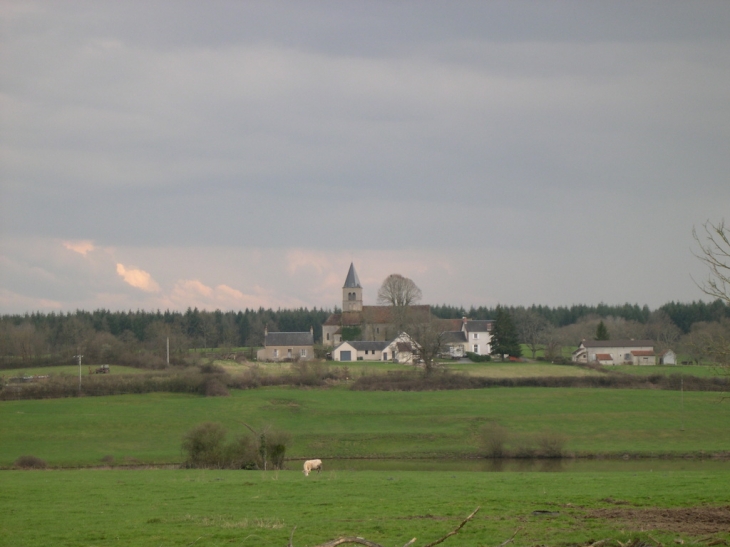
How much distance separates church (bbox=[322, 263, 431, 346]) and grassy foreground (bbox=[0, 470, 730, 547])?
8974 centimetres

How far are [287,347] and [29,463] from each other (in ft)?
230

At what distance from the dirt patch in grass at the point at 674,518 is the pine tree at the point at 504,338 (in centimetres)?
8384

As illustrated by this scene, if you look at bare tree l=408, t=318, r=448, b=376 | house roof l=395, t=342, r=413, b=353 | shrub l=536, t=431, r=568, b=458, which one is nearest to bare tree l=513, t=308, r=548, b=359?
house roof l=395, t=342, r=413, b=353

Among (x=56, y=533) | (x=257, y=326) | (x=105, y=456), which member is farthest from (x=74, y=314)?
(x=56, y=533)

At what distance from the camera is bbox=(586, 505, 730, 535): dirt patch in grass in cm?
1506

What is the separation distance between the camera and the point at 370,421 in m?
59.4

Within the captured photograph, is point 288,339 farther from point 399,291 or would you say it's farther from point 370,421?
point 370,421

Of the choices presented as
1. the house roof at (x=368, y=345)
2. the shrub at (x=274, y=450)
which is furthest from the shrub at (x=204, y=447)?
the house roof at (x=368, y=345)

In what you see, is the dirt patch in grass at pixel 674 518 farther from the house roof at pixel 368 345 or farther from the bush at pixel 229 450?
the house roof at pixel 368 345

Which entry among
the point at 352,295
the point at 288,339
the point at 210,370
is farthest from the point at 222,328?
the point at 210,370

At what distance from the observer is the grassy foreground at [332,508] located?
15.4 meters

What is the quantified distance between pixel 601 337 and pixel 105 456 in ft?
287

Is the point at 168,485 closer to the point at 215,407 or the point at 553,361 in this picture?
the point at 215,407

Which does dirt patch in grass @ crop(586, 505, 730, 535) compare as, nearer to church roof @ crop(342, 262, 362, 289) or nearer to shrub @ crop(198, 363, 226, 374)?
shrub @ crop(198, 363, 226, 374)
